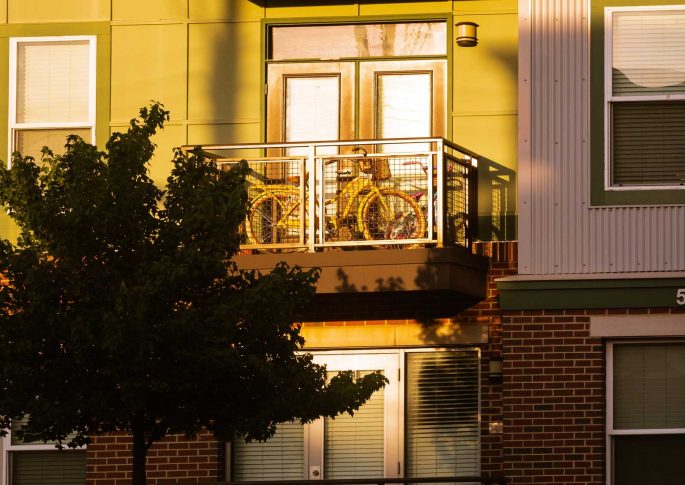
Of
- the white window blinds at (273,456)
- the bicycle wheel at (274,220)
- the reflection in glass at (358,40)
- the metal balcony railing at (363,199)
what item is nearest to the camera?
the metal balcony railing at (363,199)

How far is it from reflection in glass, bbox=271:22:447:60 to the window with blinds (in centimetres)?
213

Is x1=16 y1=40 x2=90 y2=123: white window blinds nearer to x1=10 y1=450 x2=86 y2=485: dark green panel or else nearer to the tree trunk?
x1=10 y1=450 x2=86 y2=485: dark green panel

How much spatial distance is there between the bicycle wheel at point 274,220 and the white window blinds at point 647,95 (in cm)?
320

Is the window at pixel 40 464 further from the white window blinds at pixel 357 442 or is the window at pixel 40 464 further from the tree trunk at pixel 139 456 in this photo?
the tree trunk at pixel 139 456

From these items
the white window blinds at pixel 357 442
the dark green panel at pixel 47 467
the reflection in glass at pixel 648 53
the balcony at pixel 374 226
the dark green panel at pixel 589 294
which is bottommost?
the dark green panel at pixel 47 467

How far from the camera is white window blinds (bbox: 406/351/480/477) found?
1666 cm

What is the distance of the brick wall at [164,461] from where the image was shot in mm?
16828

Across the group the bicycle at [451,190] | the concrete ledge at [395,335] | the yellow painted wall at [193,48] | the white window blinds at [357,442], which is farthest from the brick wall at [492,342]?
the yellow painted wall at [193,48]

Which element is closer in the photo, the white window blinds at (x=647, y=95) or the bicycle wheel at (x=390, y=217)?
the bicycle wheel at (x=390, y=217)

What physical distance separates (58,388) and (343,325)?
15.4ft

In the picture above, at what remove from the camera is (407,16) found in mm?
17219

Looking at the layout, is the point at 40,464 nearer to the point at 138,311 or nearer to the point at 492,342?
the point at 492,342

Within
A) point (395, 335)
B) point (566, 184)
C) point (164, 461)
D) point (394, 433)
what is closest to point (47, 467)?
point (164, 461)

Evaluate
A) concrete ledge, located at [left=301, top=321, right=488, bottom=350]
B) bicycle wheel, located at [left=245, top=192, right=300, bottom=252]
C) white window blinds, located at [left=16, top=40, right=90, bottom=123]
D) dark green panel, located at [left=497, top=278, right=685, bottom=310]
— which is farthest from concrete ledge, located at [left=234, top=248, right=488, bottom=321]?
white window blinds, located at [left=16, top=40, right=90, bottom=123]
